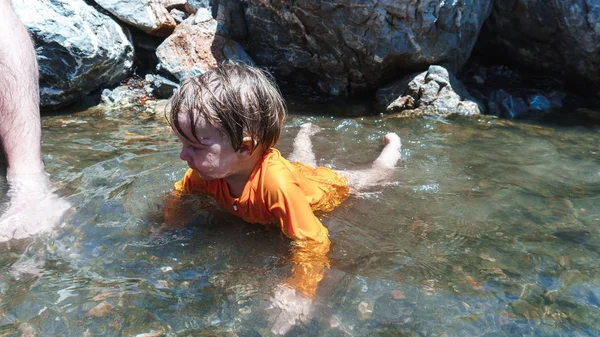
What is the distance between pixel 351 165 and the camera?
13.9 feet

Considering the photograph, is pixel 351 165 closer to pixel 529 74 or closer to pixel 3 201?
pixel 3 201

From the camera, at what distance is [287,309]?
2.30 metres

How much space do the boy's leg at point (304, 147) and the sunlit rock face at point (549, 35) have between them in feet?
10.5

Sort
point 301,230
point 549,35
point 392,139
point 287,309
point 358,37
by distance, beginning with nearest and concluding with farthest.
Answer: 1. point 287,309
2. point 301,230
3. point 392,139
4. point 358,37
5. point 549,35

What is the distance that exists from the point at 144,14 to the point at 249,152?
4.45 meters

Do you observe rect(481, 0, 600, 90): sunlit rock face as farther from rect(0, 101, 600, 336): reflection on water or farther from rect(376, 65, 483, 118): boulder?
rect(0, 101, 600, 336): reflection on water

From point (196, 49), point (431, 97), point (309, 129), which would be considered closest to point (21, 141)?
point (309, 129)

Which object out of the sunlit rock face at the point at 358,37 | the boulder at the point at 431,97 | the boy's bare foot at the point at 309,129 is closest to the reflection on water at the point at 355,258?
the boy's bare foot at the point at 309,129

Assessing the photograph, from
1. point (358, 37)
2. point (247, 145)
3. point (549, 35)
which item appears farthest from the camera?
point (549, 35)

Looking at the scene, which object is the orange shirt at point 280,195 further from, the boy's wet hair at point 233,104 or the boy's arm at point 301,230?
the boy's wet hair at point 233,104

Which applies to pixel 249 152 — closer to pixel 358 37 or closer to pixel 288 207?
pixel 288 207

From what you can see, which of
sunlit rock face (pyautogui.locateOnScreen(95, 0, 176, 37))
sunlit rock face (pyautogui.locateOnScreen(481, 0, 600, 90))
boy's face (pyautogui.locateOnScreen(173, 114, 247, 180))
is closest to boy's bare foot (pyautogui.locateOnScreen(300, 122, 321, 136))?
boy's face (pyautogui.locateOnScreen(173, 114, 247, 180))

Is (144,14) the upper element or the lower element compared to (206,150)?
upper

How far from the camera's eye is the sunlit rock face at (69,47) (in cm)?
557
